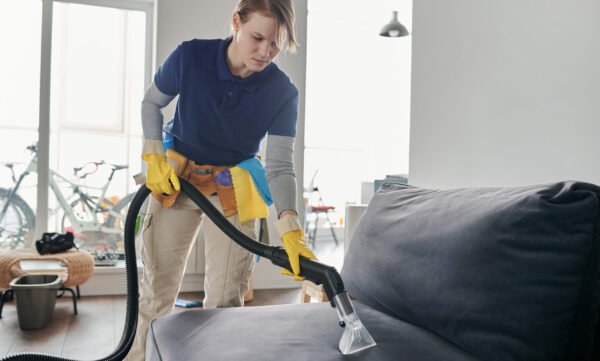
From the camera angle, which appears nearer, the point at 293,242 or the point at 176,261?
the point at 293,242

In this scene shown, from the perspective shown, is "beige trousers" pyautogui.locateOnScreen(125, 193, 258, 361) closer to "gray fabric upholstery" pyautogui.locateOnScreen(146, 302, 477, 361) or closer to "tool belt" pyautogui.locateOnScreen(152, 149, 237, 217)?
"tool belt" pyautogui.locateOnScreen(152, 149, 237, 217)

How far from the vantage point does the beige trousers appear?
4.90 ft

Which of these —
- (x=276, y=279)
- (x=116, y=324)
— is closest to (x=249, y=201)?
(x=116, y=324)

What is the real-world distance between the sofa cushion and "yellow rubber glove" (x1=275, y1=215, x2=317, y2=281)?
0.79 feet

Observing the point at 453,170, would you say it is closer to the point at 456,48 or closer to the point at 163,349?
the point at 456,48

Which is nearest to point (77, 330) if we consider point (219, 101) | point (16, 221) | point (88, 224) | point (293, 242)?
point (88, 224)

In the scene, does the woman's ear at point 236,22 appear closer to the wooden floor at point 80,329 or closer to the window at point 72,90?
the wooden floor at point 80,329

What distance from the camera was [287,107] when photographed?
155 centimetres

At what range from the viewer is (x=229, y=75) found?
4.93 feet

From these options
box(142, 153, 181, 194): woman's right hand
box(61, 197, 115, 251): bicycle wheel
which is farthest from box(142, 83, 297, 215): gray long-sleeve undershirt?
A: box(61, 197, 115, 251): bicycle wheel

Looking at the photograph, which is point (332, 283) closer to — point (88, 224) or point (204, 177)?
point (204, 177)

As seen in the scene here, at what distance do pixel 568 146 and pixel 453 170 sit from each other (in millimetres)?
516

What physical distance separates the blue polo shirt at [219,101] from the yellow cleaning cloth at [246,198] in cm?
10

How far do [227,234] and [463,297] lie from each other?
23.7 inches
